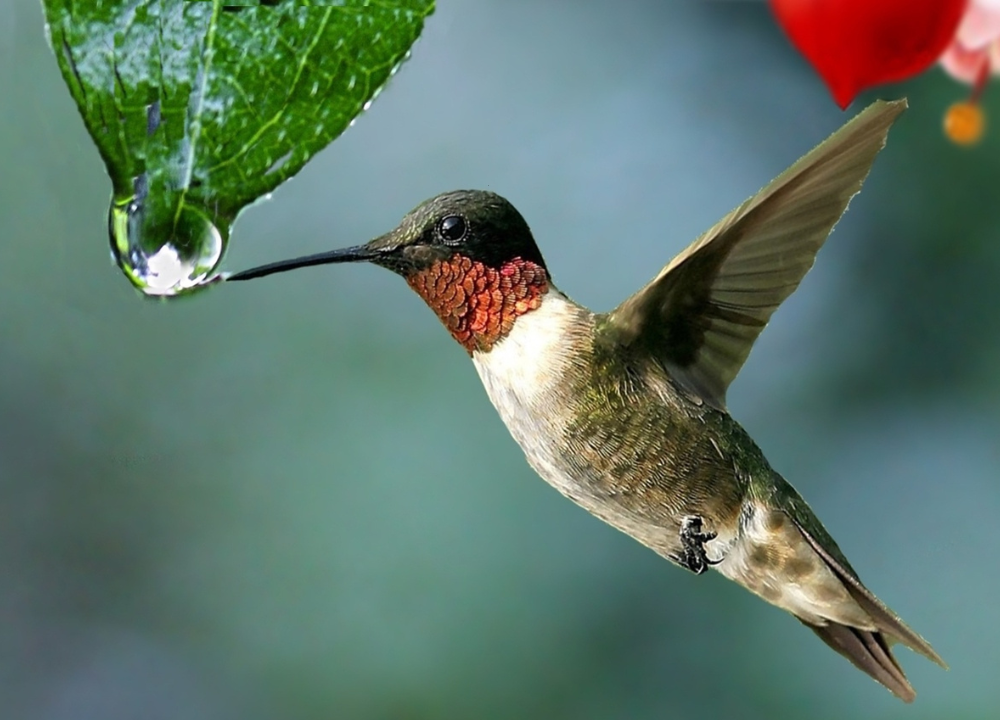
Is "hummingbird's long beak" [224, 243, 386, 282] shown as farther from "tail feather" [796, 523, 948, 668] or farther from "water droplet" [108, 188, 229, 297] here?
"tail feather" [796, 523, 948, 668]

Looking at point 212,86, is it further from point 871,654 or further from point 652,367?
point 871,654

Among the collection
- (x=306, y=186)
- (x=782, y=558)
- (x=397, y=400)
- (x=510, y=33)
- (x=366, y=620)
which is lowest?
(x=782, y=558)

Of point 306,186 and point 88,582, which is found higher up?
point 306,186

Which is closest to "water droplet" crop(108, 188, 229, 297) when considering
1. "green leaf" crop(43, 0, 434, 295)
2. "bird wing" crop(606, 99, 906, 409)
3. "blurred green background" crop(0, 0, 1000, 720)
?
"green leaf" crop(43, 0, 434, 295)

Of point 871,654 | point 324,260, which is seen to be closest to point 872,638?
point 871,654

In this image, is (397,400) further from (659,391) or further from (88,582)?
(659,391)

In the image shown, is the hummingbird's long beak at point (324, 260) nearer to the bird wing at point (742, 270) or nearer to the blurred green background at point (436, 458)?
the bird wing at point (742, 270)

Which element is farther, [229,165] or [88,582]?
[88,582]

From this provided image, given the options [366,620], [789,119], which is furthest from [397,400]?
[789,119]
